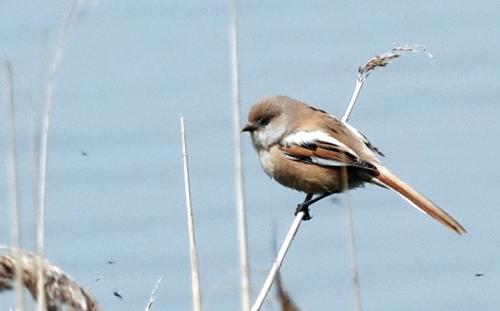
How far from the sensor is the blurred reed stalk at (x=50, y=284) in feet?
10.7

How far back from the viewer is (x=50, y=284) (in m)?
3.32

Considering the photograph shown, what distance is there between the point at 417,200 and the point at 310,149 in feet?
1.98

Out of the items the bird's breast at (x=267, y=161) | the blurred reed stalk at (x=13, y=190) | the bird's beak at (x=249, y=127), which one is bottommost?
the blurred reed stalk at (x=13, y=190)

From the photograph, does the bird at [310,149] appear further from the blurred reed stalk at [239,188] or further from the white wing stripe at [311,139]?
the blurred reed stalk at [239,188]

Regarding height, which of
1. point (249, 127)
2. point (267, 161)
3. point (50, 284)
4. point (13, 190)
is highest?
point (249, 127)

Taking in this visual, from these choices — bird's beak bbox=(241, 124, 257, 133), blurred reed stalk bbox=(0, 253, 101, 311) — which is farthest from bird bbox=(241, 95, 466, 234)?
blurred reed stalk bbox=(0, 253, 101, 311)

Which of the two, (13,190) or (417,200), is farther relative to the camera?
(417,200)

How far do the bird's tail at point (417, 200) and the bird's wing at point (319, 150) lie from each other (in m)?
0.08

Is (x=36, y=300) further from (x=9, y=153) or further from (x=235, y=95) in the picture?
(x=235, y=95)

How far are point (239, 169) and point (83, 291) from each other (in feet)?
1.81

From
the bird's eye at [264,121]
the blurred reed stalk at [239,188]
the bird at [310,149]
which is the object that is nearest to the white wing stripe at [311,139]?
the bird at [310,149]

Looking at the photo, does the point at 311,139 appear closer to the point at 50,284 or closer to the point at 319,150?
the point at 319,150

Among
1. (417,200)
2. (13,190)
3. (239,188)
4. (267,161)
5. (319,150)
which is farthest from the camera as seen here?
(267,161)

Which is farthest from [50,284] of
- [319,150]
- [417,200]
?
[319,150]
